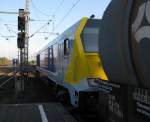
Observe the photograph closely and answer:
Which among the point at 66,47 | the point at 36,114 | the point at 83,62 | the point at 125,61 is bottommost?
the point at 36,114

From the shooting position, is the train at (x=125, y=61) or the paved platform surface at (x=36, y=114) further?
the paved platform surface at (x=36, y=114)

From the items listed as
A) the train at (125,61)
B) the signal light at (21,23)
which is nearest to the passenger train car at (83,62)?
the train at (125,61)

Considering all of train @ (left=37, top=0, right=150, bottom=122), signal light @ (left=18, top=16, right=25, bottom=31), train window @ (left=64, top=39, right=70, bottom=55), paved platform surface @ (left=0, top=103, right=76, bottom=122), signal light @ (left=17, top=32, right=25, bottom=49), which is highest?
signal light @ (left=18, top=16, right=25, bottom=31)

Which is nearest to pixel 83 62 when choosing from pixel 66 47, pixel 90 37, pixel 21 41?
pixel 90 37

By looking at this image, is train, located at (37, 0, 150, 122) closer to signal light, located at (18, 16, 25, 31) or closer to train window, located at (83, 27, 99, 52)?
train window, located at (83, 27, 99, 52)

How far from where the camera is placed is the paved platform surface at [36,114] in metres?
11.9

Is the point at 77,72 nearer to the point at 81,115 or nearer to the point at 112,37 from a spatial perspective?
the point at 81,115

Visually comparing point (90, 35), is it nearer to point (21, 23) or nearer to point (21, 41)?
point (21, 41)

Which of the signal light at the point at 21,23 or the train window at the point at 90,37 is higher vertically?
the signal light at the point at 21,23

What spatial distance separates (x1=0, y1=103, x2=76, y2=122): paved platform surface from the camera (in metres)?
11.9

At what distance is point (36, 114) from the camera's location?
507 inches

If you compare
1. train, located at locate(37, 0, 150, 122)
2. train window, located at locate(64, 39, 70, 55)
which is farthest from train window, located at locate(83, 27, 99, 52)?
train, located at locate(37, 0, 150, 122)

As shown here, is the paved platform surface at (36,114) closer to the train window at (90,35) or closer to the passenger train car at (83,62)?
the passenger train car at (83,62)

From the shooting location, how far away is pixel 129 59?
595 centimetres
